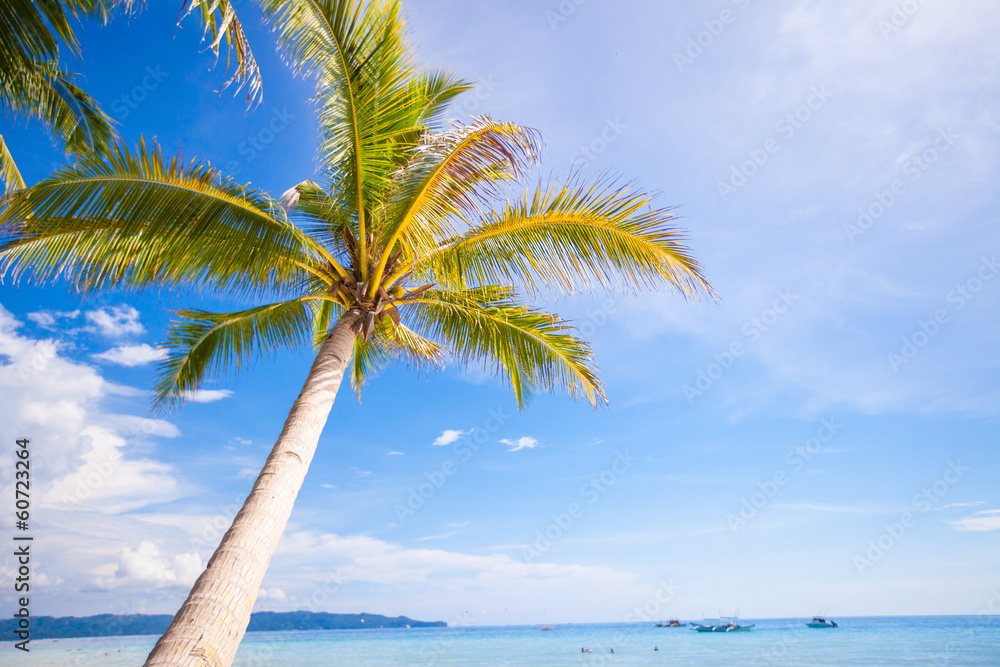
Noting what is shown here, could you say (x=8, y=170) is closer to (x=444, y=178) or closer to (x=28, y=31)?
(x=28, y=31)

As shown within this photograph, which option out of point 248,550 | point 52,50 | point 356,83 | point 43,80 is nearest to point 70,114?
point 43,80

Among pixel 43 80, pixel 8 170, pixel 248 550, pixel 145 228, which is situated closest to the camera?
pixel 248 550

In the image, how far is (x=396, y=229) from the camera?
554cm

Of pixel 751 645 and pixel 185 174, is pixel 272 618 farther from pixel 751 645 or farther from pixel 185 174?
pixel 185 174

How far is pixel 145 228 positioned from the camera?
16.6 ft

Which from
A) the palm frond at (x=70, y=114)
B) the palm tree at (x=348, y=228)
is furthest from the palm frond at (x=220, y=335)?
the palm frond at (x=70, y=114)

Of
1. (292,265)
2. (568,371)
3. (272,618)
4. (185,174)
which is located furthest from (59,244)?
(272,618)

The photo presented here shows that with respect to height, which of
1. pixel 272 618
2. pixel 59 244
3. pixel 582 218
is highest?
pixel 582 218

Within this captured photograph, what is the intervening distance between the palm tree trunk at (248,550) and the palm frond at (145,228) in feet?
4.45

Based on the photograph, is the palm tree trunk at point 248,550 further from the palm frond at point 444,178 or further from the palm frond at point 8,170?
the palm frond at point 8,170

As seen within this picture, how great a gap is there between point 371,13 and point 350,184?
61.7 inches

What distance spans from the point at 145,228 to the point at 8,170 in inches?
341

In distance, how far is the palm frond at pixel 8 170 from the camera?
10.4m

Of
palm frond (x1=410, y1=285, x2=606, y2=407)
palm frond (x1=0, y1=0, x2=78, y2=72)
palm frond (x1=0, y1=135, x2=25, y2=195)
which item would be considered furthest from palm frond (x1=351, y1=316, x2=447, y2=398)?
palm frond (x1=0, y1=135, x2=25, y2=195)
